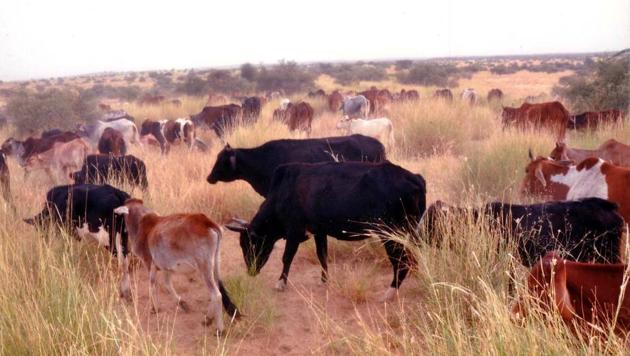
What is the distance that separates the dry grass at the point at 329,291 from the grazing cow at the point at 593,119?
0.86 ft

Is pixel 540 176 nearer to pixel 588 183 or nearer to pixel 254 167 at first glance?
pixel 588 183

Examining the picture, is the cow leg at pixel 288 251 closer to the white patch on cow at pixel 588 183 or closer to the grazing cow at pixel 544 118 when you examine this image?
the white patch on cow at pixel 588 183

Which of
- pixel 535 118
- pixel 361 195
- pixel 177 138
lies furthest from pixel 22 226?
pixel 535 118

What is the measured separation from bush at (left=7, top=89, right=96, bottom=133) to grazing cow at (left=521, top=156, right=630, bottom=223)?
18.1 m

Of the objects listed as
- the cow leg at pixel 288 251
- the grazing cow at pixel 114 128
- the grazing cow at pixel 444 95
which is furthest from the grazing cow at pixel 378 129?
the cow leg at pixel 288 251

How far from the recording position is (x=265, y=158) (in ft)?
28.0

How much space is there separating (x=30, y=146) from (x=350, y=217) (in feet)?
32.8

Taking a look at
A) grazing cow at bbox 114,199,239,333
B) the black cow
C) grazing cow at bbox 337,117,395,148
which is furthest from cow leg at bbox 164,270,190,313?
grazing cow at bbox 337,117,395,148

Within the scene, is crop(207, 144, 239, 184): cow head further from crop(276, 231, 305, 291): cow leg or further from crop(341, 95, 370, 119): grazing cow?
crop(341, 95, 370, 119): grazing cow

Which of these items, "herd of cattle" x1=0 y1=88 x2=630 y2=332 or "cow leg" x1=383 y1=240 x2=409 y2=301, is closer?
"herd of cattle" x1=0 y1=88 x2=630 y2=332

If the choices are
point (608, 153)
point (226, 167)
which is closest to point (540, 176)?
point (608, 153)

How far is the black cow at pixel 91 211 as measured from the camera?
6.15 meters

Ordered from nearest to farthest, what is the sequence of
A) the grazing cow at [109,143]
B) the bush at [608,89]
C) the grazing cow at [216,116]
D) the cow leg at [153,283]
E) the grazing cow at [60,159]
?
the cow leg at [153,283] < the grazing cow at [60,159] < the grazing cow at [109,143] < the bush at [608,89] < the grazing cow at [216,116]

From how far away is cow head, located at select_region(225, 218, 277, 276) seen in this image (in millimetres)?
6438
